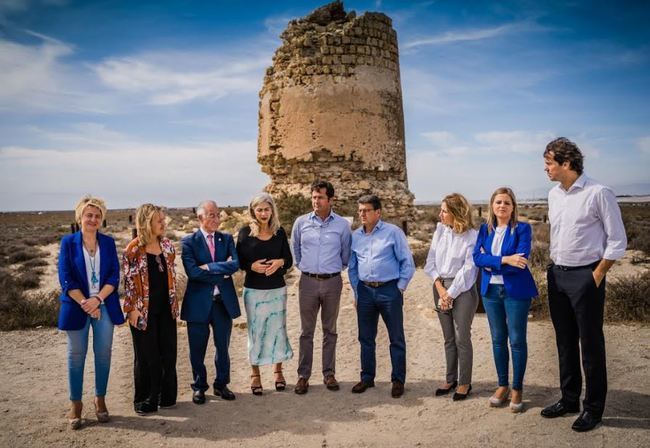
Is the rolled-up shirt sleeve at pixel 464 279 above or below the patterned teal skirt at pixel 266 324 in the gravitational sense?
above

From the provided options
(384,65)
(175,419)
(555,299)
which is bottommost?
(175,419)

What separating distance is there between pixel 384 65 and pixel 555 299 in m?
8.68

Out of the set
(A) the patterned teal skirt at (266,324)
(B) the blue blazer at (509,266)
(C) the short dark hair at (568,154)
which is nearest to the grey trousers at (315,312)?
(A) the patterned teal skirt at (266,324)

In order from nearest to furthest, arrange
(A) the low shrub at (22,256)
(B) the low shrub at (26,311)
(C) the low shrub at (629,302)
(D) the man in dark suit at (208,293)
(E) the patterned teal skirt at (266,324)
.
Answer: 1. (D) the man in dark suit at (208,293)
2. (E) the patterned teal skirt at (266,324)
3. (C) the low shrub at (629,302)
4. (B) the low shrub at (26,311)
5. (A) the low shrub at (22,256)

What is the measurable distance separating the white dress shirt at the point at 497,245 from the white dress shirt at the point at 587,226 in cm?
42

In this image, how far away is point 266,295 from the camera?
4.55 meters

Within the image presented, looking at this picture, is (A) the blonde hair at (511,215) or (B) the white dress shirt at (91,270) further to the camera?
(A) the blonde hair at (511,215)

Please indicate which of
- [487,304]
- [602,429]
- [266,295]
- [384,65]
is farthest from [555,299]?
[384,65]

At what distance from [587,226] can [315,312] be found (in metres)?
2.43

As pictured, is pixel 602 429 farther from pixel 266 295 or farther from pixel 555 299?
pixel 266 295

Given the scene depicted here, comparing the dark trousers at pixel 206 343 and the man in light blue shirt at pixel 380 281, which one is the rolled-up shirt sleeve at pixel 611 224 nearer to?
the man in light blue shirt at pixel 380 281

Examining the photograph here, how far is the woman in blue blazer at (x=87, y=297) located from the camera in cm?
380

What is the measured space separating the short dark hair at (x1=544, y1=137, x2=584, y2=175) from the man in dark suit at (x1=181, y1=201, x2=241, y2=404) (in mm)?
2784

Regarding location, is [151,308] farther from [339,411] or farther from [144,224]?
[339,411]
